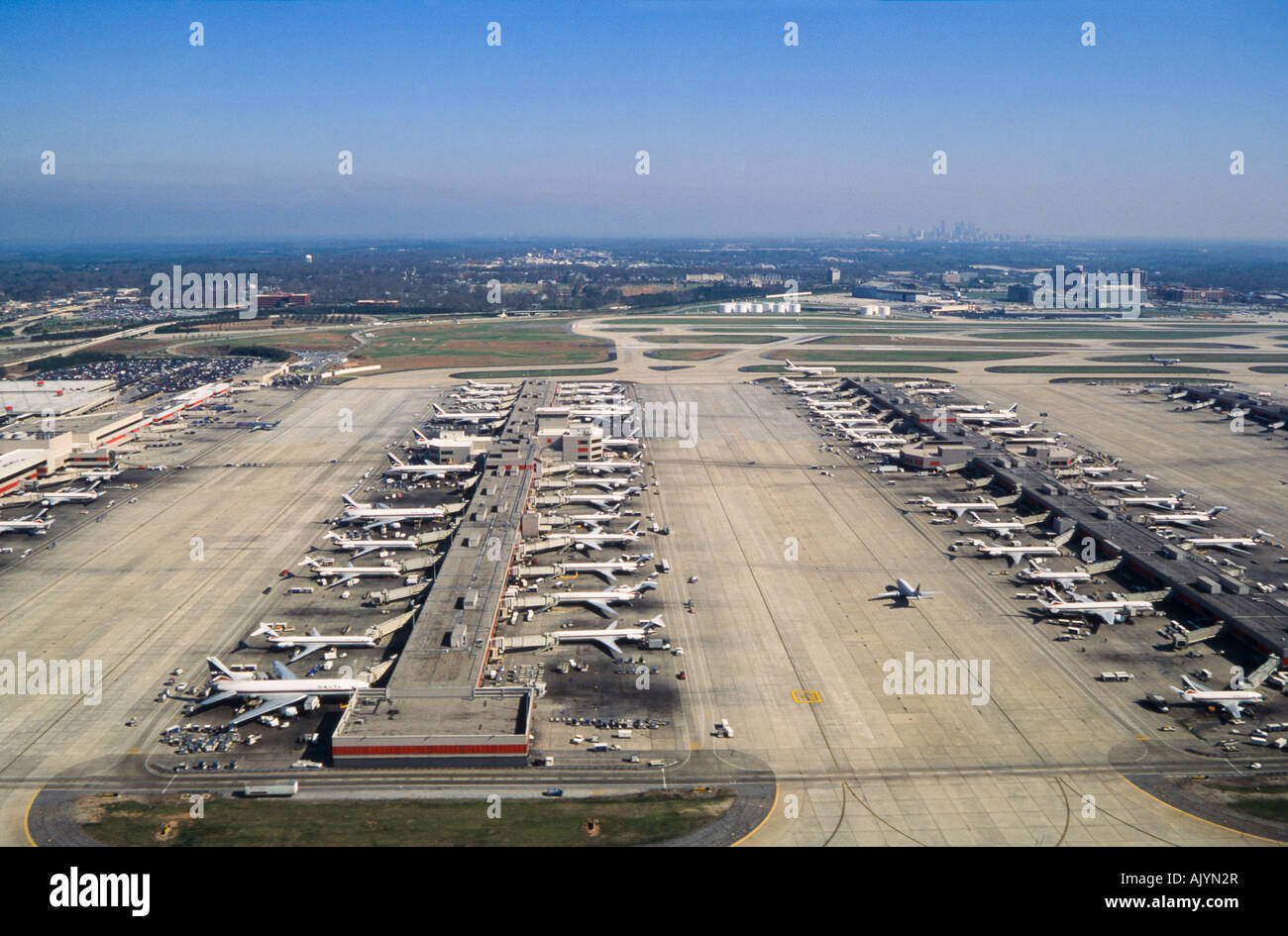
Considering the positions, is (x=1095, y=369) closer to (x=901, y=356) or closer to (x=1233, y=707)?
(x=901, y=356)

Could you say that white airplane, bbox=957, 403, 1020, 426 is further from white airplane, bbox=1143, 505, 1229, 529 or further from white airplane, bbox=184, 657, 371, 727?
white airplane, bbox=184, 657, 371, 727

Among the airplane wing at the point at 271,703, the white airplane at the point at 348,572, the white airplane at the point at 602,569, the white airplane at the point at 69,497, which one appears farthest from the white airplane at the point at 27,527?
the white airplane at the point at 602,569

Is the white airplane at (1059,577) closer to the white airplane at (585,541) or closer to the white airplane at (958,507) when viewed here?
the white airplane at (958,507)

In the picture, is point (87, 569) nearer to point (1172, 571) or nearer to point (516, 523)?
point (516, 523)

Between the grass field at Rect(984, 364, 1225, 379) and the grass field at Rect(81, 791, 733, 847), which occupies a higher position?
the grass field at Rect(984, 364, 1225, 379)

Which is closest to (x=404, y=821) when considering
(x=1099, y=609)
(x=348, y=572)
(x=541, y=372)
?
(x=348, y=572)
